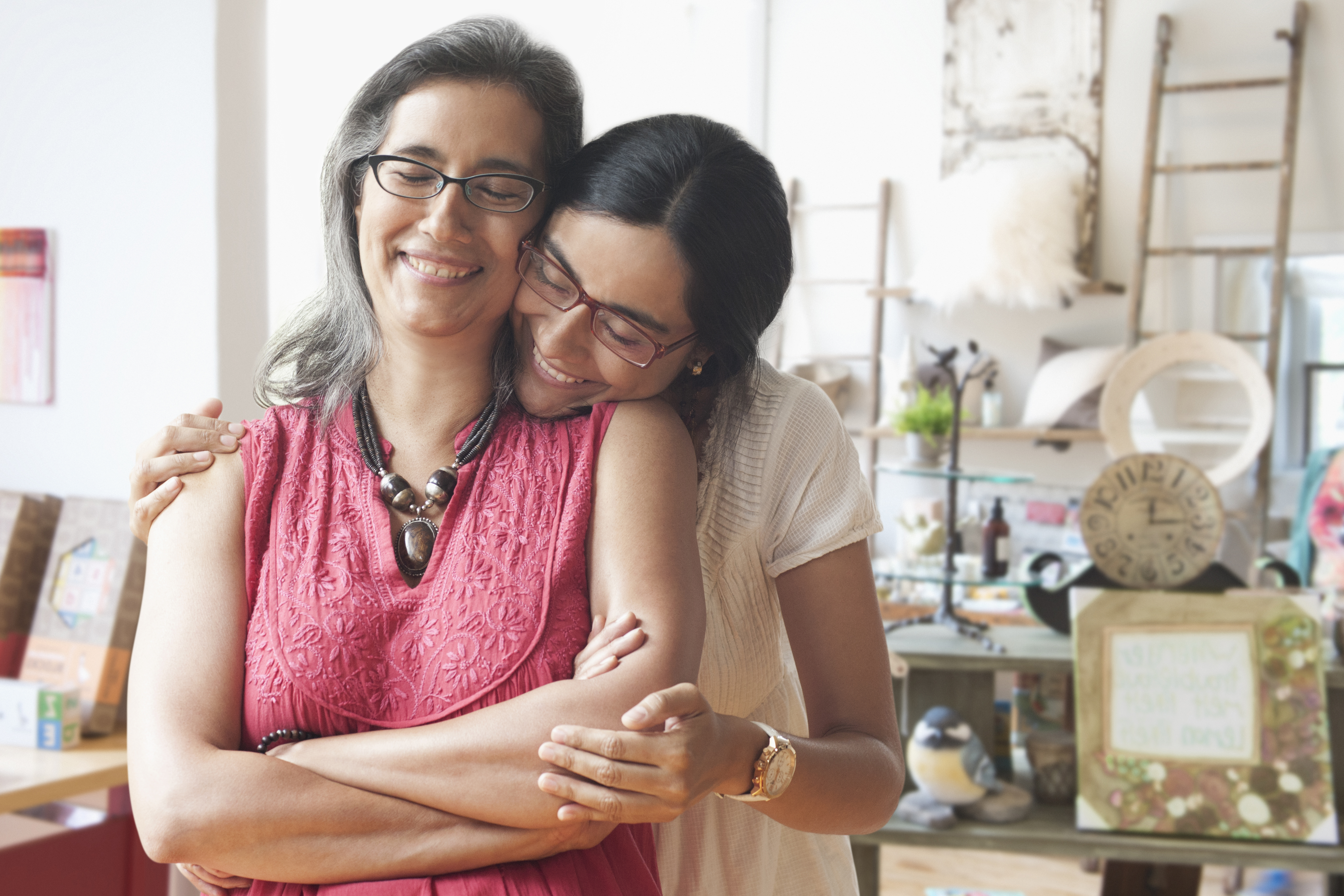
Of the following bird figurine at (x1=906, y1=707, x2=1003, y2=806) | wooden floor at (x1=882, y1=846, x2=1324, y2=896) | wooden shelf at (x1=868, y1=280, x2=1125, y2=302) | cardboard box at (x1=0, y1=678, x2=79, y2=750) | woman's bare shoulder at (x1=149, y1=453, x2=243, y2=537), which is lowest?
wooden floor at (x1=882, y1=846, x2=1324, y2=896)

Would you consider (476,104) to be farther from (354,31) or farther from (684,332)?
(354,31)

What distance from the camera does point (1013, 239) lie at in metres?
5.28

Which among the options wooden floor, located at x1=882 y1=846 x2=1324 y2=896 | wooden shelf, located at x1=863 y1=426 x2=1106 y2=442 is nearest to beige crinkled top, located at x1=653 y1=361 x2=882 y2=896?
wooden floor, located at x1=882 y1=846 x2=1324 y2=896

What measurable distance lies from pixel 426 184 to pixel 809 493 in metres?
0.56

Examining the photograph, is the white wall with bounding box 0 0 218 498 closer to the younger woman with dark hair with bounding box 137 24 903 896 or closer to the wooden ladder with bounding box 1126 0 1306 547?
the younger woman with dark hair with bounding box 137 24 903 896

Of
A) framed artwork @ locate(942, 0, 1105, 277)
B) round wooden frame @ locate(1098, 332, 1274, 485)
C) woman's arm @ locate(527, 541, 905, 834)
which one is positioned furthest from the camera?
framed artwork @ locate(942, 0, 1105, 277)

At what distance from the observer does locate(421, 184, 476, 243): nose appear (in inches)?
46.3

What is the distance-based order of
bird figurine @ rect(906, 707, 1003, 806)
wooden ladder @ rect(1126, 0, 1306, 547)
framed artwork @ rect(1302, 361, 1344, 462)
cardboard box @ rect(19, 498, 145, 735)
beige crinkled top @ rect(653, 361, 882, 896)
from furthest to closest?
framed artwork @ rect(1302, 361, 1344, 462) < wooden ladder @ rect(1126, 0, 1306, 547) < bird figurine @ rect(906, 707, 1003, 806) < cardboard box @ rect(19, 498, 145, 735) < beige crinkled top @ rect(653, 361, 882, 896)

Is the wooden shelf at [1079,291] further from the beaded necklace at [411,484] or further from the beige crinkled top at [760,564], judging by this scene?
the beaded necklace at [411,484]

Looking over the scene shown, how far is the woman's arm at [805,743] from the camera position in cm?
102

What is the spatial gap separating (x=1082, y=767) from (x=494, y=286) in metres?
1.88

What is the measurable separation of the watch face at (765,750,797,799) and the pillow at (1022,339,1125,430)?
4.24 metres

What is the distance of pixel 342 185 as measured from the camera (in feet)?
4.28

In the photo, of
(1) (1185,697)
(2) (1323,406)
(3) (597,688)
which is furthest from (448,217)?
(2) (1323,406)
